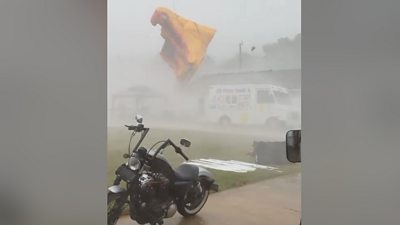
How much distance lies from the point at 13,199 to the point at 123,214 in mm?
1210

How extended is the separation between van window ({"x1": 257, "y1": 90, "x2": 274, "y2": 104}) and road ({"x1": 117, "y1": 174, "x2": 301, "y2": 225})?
0.52 metres

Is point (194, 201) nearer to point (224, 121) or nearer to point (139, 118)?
point (224, 121)

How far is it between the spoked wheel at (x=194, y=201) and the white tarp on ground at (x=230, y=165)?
0.15 m

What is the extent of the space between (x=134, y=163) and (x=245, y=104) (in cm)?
85

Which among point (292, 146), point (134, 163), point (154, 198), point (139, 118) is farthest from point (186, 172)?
point (292, 146)

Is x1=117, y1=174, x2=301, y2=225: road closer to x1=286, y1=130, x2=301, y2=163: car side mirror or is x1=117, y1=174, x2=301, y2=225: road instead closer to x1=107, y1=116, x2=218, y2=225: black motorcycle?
x1=107, y1=116, x2=218, y2=225: black motorcycle

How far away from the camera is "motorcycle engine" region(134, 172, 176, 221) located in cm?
224

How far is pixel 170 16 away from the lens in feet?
7.45

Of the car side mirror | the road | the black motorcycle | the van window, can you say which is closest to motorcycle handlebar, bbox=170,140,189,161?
the black motorcycle

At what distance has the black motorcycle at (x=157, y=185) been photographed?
2150mm

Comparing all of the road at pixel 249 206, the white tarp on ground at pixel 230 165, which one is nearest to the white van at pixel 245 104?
the white tarp on ground at pixel 230 165

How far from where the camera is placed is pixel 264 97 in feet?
8.38

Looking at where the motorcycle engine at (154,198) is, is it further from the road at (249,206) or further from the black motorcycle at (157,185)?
the road at (249,206)

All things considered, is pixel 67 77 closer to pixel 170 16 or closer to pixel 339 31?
pixel 339 31
